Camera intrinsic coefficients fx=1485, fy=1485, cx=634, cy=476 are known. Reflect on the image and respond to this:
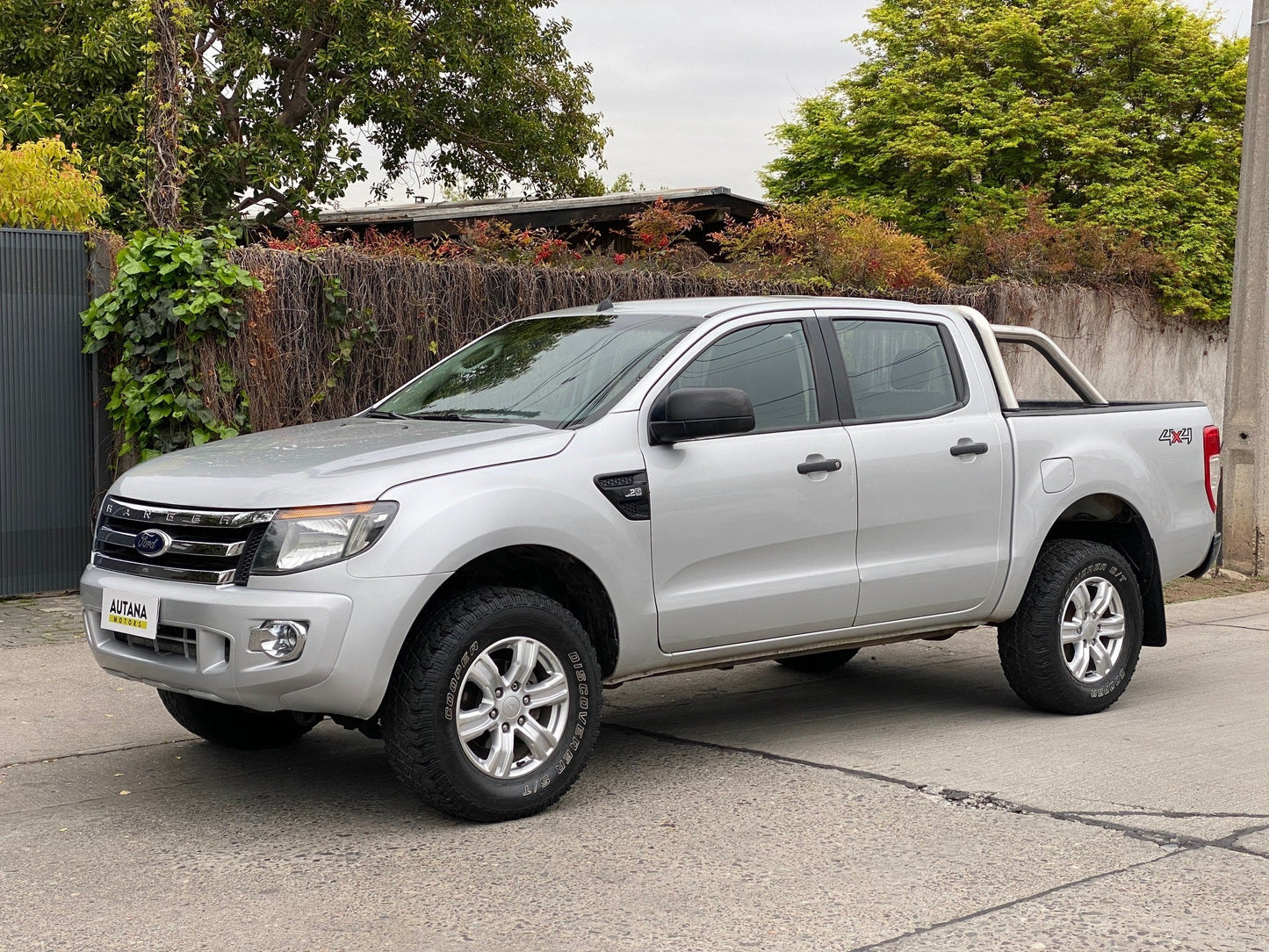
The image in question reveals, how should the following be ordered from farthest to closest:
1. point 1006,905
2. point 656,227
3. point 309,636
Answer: point 656,227 < point 309,636 < point 1006,905

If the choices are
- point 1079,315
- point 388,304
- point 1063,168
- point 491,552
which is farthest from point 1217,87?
point 491,552

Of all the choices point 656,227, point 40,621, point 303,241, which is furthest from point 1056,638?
point 656,227

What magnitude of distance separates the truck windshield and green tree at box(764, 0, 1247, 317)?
16.6 meters

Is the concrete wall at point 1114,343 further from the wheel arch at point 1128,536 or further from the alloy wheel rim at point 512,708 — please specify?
the alloy wheel rim at point 512,708

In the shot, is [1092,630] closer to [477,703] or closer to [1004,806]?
[1004,806]

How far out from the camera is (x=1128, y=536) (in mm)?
7383

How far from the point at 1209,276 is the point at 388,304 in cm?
1384

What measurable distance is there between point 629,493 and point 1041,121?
2221 centimetres

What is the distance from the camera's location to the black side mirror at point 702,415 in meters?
5.54

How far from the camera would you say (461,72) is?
24.7m

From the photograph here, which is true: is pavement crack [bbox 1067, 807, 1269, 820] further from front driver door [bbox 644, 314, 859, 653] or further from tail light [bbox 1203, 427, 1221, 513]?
tail light [bbox 1203, 427, 1221, 513]

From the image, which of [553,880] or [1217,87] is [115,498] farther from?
[1217,87]

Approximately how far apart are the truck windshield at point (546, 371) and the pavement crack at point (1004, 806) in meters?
1.66

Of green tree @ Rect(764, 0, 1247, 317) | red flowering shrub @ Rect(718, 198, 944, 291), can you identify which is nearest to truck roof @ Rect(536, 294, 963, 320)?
red flowering shrub @ Rect(718, 198, 944, 291)
